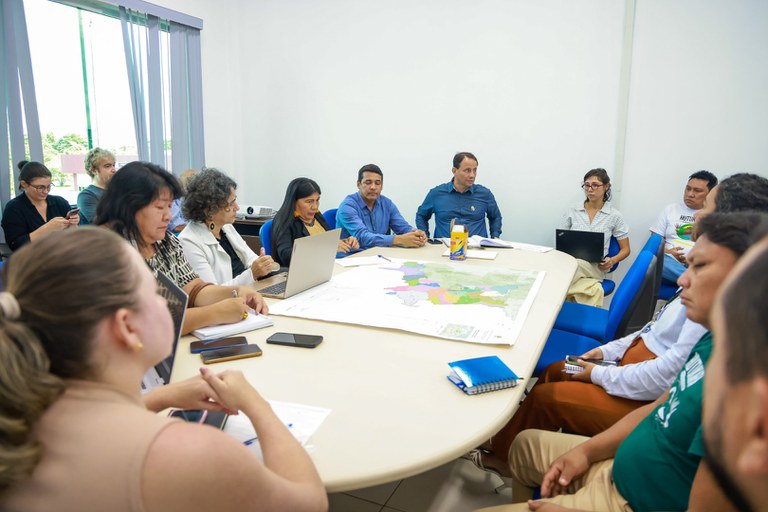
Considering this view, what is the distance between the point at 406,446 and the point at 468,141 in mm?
4007

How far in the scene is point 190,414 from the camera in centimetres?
107

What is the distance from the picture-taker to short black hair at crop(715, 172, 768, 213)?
172cm

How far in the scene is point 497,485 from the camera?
6.43 ft

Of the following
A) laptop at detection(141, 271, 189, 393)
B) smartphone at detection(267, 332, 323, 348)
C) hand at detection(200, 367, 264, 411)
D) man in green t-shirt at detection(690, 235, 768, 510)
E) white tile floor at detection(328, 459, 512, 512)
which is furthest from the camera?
white tile floor at detection(328, 459, 512, 512)

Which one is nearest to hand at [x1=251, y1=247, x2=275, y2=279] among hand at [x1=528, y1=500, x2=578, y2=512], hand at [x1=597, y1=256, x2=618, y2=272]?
hand at [x1=528, y1=500, x2=578, y2=512]

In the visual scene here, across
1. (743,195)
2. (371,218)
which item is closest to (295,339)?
(743,195)

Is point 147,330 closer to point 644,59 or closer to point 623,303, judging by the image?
point 623,303

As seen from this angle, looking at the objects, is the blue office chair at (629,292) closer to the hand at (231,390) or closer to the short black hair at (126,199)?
A: the hand at (231,390)

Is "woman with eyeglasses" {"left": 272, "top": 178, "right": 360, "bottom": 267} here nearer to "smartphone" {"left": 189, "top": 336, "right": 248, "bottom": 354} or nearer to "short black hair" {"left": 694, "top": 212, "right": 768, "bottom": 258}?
"smartphone" {"left": 189, "top": 336, "right": 248, "bottom": 354}

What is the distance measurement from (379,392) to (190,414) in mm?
429

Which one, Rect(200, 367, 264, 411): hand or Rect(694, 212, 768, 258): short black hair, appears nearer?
Rect(200, 367, 264, 411): hand

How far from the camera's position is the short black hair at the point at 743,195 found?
1.72 metres

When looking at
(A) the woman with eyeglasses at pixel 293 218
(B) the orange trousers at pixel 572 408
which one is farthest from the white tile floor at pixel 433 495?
(A) the woman with eyeglasses at pixel 293 218

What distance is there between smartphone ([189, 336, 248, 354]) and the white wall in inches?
140
